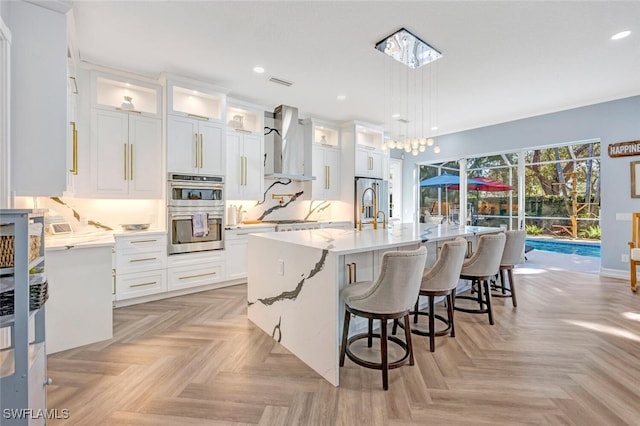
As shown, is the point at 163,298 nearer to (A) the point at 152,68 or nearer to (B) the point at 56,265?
(B) the point at 56,265

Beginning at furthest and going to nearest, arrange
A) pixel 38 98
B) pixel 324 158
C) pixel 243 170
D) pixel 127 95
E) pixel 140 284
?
pixel 324 158 → pixel 243 170 → pixel 127 95 → pixel 140 284 → pixel 38 98

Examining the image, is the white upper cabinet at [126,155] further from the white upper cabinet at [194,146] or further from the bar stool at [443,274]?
the bar stool at [443,274]

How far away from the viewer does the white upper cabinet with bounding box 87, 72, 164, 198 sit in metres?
3.64

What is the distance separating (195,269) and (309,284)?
2.51 metres

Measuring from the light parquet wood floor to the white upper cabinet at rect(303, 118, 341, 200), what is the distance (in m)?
3.35

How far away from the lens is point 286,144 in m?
5.36

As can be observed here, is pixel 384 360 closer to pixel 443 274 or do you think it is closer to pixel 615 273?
pixel 443 274

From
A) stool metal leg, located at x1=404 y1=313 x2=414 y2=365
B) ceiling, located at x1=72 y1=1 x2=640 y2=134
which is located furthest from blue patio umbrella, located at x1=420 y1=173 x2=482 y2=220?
stool metal leg, located at x1=404 y1=313 x2=414 y2=365

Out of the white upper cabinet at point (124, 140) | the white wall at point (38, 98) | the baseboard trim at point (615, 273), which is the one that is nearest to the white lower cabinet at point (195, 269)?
the white upper cabinet at point (124, 140)

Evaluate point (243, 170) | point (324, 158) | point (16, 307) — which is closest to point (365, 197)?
point (324, 158)

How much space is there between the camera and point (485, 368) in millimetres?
2262

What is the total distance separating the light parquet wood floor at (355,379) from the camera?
177 centimetres

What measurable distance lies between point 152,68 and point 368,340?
4.00 m

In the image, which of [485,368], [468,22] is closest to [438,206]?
[468,22]
